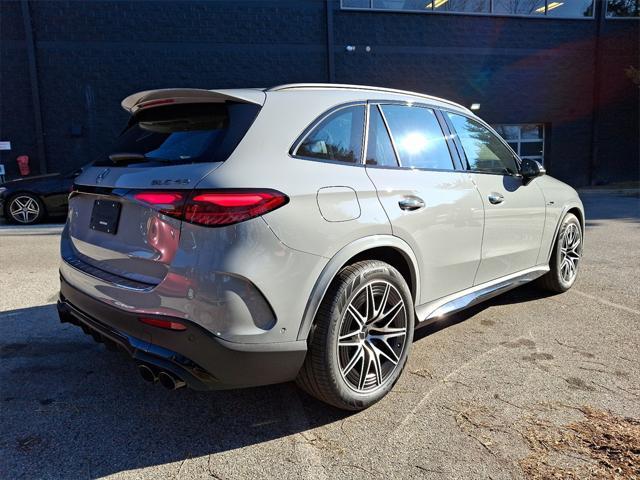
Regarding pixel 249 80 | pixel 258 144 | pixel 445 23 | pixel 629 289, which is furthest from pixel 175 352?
pixel 445 23

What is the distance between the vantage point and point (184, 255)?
2320mm

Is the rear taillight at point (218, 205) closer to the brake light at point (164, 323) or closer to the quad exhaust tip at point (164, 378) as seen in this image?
the brake light at point (164, 323)

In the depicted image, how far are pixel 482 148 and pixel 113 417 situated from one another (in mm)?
3292

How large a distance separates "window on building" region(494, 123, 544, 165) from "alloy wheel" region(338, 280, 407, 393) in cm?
1749

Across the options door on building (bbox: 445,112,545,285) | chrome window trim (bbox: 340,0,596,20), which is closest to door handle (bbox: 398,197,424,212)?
door on building (bbox: 445,112,545,285)

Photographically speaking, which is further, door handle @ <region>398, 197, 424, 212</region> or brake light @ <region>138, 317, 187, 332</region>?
door handle @ <region>398, 197, 424, 212</region>

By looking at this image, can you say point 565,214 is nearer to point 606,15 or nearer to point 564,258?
point 564,258

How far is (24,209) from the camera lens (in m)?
10.6

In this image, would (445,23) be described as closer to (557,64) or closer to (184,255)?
(557,64)

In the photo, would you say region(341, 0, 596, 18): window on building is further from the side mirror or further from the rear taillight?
the rear taillight

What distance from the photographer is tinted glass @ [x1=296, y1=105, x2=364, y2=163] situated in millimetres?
2740

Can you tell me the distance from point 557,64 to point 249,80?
1147 cm

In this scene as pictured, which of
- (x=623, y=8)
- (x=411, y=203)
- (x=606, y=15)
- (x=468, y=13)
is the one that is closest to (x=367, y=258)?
(x=411, y=203)

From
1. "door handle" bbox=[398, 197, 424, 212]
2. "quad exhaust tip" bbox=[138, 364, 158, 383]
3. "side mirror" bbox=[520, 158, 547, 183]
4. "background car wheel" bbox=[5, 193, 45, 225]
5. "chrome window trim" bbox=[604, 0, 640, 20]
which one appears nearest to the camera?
"quad exhaust tip" bbox=[138, 364, 158, 383]
